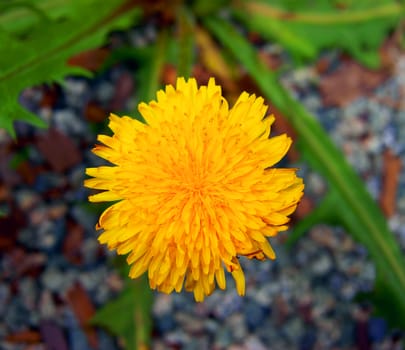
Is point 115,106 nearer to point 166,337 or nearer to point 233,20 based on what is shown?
point 233,20

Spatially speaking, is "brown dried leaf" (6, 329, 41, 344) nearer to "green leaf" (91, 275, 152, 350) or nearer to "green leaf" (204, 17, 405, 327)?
"green leaf" (91, 275, 152, 350)

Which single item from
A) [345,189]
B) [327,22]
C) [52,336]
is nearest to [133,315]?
[52,336]

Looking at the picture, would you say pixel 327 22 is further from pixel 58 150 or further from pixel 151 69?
pixel 58 150

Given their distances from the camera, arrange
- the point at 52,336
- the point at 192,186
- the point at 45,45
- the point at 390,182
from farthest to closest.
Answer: the point at 390,182 < the point at 52,336 < the point at 45,45 < the point at 192,186

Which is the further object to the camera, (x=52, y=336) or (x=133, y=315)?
(x=52, y=336)

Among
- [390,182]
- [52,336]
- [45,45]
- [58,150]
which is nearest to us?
[45,45]

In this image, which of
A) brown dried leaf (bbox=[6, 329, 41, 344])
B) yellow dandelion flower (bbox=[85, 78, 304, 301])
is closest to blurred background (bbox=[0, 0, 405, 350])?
brown dried leaf (bbox=[6, 329, 41, 344])

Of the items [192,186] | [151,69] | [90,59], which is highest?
[90,59]

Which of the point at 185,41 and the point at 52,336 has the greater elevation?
the point at 185,41
